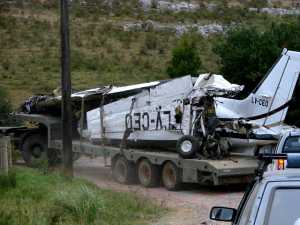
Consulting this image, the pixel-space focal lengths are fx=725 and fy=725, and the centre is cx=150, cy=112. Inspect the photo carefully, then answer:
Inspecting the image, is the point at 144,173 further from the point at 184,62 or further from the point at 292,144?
the point at 184,62

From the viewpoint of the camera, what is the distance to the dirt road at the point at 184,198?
1391 centimetres

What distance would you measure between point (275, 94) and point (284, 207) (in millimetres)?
14379

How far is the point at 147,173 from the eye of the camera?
19.5m

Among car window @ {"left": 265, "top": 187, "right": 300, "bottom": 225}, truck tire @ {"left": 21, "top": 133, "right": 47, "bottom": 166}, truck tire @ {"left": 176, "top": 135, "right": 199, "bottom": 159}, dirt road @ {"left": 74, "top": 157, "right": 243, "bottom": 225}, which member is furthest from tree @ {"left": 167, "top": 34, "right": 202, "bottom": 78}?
car window @ {"left": 265, "top": 187, "right": 300, "bottom": 225}

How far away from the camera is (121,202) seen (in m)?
14.3

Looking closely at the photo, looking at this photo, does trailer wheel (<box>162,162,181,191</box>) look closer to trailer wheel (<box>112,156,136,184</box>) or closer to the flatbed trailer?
the flatbed trailer

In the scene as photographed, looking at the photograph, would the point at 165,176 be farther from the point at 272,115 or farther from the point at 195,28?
the point at 195,28

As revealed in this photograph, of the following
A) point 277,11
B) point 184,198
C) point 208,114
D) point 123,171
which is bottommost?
point 184,198

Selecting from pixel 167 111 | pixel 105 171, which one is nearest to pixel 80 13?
pixel 105 171

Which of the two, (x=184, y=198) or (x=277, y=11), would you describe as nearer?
(x=184, y=198)

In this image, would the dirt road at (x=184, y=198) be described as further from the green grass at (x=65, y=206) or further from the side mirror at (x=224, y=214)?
the side mirror at (x=224, y=214)

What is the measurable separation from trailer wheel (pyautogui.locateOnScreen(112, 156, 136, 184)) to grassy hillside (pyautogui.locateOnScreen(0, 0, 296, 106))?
13106mm

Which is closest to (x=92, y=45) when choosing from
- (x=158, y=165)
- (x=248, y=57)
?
(x=248, y=57)

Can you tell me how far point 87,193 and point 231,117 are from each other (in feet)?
24.1
